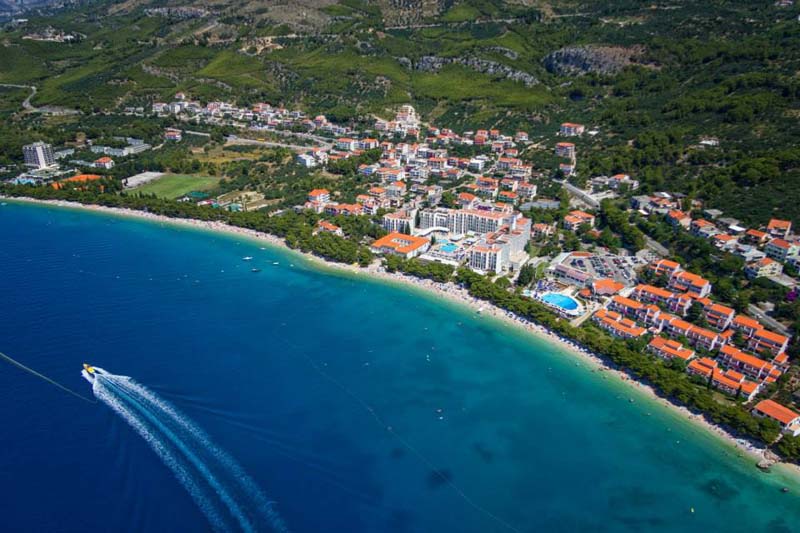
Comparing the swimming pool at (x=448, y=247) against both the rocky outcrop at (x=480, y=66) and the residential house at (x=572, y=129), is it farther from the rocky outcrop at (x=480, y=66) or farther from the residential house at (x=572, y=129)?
the rocky outcrop at (x=480, y=66)

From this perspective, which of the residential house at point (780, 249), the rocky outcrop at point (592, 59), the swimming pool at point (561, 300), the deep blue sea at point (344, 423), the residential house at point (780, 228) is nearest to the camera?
the deep blue sea at point (344, 423)

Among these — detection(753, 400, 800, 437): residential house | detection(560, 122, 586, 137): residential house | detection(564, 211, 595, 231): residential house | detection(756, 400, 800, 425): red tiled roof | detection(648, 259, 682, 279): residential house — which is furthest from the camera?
detection(560, 122, 586, 137): residential house

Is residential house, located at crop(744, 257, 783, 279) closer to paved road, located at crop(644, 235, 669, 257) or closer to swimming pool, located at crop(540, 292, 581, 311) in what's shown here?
paved road, located at crop(644, 235, 669, 257)

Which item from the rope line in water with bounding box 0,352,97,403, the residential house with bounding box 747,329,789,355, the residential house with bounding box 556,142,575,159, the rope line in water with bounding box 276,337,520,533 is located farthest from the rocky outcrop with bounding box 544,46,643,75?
the rope line in water with bounding box 0,352,97,403

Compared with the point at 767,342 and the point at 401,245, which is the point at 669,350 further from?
the point at 401,245

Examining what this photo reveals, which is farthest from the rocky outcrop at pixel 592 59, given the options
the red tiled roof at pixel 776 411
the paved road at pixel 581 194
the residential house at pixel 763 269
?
the red tiled roof at pixel 776 411
